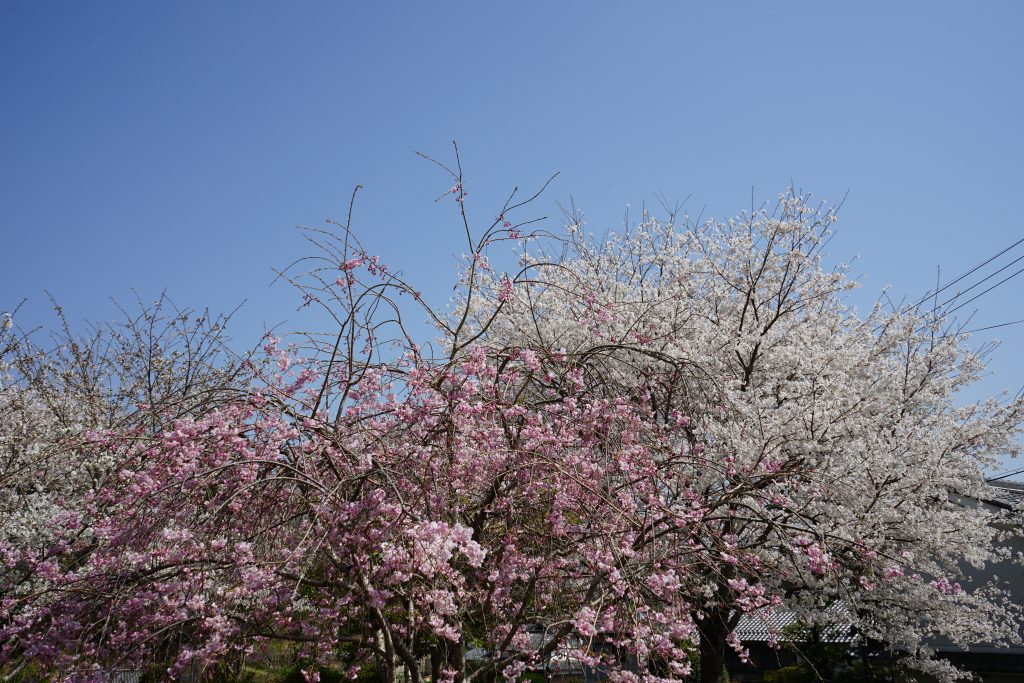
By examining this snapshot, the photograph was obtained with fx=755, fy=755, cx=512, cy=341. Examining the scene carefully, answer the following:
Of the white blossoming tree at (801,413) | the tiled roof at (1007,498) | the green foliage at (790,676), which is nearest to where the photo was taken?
the white blossoming tree at (801,413)

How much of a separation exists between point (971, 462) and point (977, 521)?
888 millimetres

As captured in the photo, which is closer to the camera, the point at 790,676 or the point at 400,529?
the point at 400,529

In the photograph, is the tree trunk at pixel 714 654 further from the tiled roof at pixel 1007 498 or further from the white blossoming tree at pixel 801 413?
the tiled roof at pixel 1007 498

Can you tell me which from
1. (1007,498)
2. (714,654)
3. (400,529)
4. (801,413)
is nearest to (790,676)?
(1007,498)

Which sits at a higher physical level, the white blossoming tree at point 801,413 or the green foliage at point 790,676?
the white blossoming tree at point 801,413

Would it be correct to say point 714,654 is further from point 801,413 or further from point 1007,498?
point 1007,498

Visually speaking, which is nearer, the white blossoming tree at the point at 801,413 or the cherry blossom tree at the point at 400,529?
the cherry blossom tree at the point at 400,529

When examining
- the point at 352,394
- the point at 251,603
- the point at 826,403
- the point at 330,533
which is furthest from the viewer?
the point at 826,403

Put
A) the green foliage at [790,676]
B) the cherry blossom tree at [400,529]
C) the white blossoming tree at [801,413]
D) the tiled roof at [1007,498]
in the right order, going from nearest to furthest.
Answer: the cherry blossom tree at [400,529] → the white blossoming tree at [801,413] → the tiled roof at [1007,498] → the green foliage at [790,676]

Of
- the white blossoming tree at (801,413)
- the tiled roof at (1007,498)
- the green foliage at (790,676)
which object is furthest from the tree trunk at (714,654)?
the green foliage at (790,676)

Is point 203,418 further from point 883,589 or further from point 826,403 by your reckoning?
point 883,589

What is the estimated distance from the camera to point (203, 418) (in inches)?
226

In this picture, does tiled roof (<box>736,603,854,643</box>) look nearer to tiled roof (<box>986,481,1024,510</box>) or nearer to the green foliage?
the green foliage

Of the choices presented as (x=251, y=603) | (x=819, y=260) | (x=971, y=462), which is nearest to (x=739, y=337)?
(x=819, y=260)
